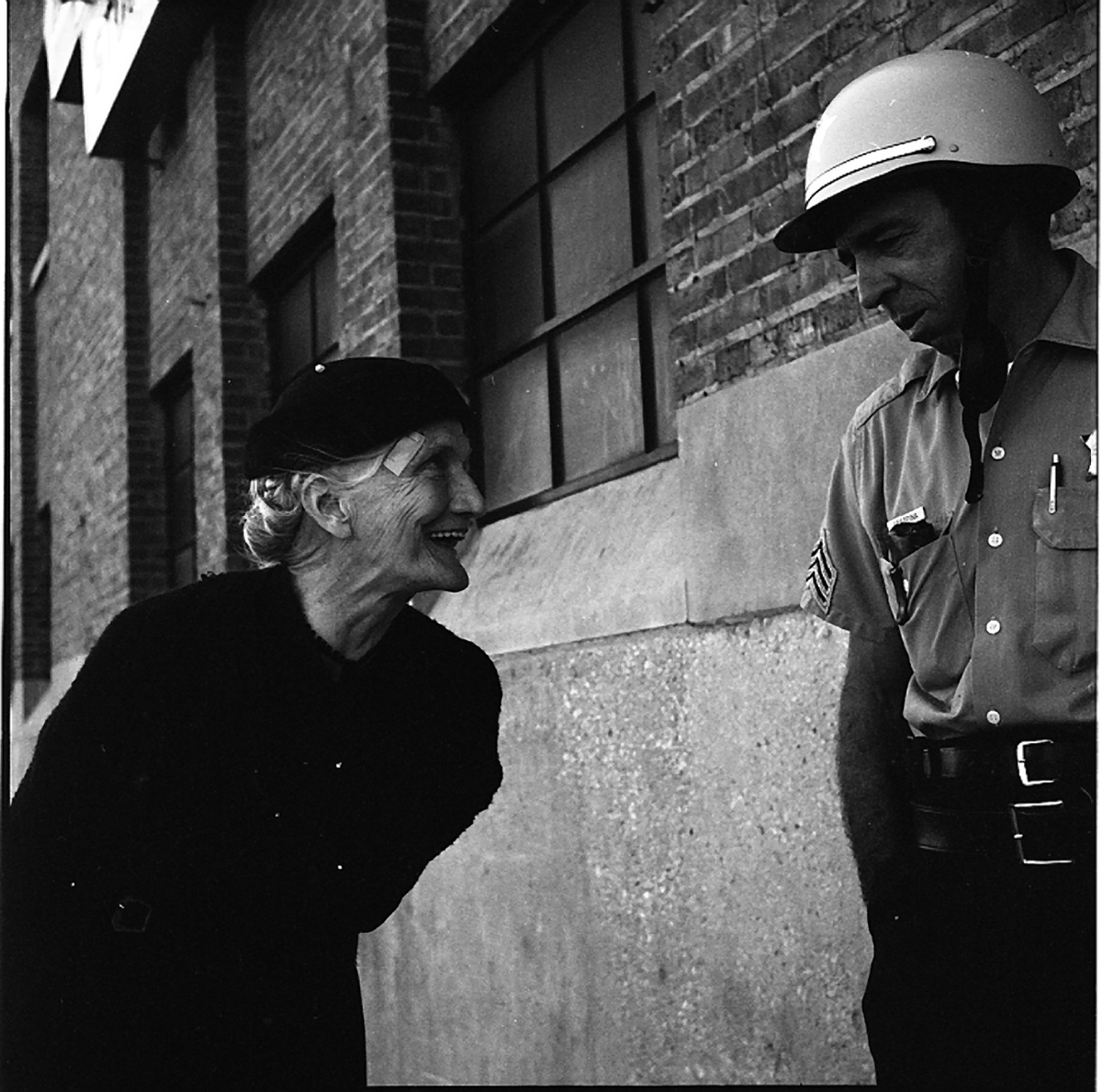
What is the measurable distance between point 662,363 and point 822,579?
5.02 feet

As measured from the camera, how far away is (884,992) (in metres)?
2.19

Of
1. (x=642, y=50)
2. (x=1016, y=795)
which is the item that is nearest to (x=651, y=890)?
(x=1016, y=795)

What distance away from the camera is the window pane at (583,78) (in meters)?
3.94

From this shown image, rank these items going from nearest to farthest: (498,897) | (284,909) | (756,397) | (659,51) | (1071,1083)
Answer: (1071,1083) < (284,909) < (756,397) < (659,51) < (498,897)

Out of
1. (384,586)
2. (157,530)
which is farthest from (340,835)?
(157,530)

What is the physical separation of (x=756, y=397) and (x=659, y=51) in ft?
3.07

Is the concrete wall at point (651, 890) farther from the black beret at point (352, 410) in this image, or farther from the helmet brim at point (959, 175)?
the helmet brim at point (959, 175)

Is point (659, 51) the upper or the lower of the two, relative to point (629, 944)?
upper

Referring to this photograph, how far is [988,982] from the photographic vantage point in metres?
2.01

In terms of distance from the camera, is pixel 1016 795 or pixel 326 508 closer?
pixel 1016 795

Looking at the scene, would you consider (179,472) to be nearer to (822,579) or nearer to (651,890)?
(651,890)

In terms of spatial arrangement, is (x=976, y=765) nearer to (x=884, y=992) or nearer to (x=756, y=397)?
(x=884, y=992)

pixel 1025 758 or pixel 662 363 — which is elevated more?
pixel 662 363

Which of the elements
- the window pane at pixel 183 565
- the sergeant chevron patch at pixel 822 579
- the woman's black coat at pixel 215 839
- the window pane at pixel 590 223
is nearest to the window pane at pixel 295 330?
the window pane at pixel 183 565
